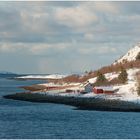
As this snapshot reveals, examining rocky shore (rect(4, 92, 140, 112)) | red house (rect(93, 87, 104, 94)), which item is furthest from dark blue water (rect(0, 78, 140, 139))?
red house (rect(93, 87, 104, 94))

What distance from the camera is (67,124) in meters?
65.6

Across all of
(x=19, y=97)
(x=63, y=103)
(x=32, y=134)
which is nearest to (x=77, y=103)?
(x=63, y=103)

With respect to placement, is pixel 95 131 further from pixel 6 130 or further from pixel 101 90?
pixel 101 90

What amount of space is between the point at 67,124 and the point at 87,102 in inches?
1223

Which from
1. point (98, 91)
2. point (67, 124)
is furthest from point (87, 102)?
point (67, 124)

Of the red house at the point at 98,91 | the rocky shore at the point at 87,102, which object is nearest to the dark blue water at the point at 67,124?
the rocky shore at the point at 87,102

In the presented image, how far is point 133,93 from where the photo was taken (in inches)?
4203

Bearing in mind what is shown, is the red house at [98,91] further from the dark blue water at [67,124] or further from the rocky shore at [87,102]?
the dark blue water at [67,124]

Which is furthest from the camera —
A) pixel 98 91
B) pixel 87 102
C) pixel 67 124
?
pixel 98 91

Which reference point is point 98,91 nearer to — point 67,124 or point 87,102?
point 87,102

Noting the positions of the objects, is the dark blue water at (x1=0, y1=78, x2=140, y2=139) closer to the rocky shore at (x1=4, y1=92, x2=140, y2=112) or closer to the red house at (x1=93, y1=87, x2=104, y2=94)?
the rocky shore at (x1=4, y1=92, x2=140, y2=112)

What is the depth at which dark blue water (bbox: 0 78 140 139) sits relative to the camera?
56.5 m

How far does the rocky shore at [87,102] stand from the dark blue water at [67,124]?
15.2 ft

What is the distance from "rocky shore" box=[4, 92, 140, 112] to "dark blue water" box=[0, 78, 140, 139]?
4626mm
